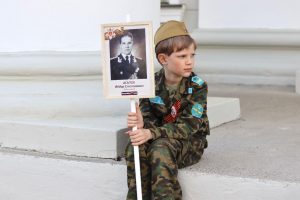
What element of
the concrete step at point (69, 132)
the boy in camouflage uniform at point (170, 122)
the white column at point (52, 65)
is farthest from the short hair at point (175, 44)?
the white column at point (52, 65)

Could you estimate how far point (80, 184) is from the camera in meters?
3.42

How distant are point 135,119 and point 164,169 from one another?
0.91 feet

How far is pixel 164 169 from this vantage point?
2.94 metres

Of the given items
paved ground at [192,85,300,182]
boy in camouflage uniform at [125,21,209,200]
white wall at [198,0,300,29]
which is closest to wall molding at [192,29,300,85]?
white wall at [198,0,300,29]

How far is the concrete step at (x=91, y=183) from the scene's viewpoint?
2.92 meters

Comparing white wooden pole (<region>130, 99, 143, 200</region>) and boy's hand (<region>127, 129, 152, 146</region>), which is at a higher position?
boy's hand (<region>127, 129, 152, 146</region>)

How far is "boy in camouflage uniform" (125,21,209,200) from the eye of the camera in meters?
2.96

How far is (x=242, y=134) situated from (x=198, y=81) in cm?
102

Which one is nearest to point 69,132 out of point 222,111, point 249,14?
point 222,111

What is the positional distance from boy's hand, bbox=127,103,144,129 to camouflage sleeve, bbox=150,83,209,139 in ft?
0.23

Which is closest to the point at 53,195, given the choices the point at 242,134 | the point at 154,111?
the point at 154,111

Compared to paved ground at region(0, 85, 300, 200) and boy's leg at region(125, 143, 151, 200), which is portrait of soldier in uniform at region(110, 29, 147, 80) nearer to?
boy's leg at region(125, 143, 151, 200)

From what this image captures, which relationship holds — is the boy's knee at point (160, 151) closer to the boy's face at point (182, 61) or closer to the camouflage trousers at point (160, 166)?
the camouflage trousers at point (160, 166)

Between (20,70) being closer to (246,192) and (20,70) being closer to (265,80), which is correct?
(246,192)
